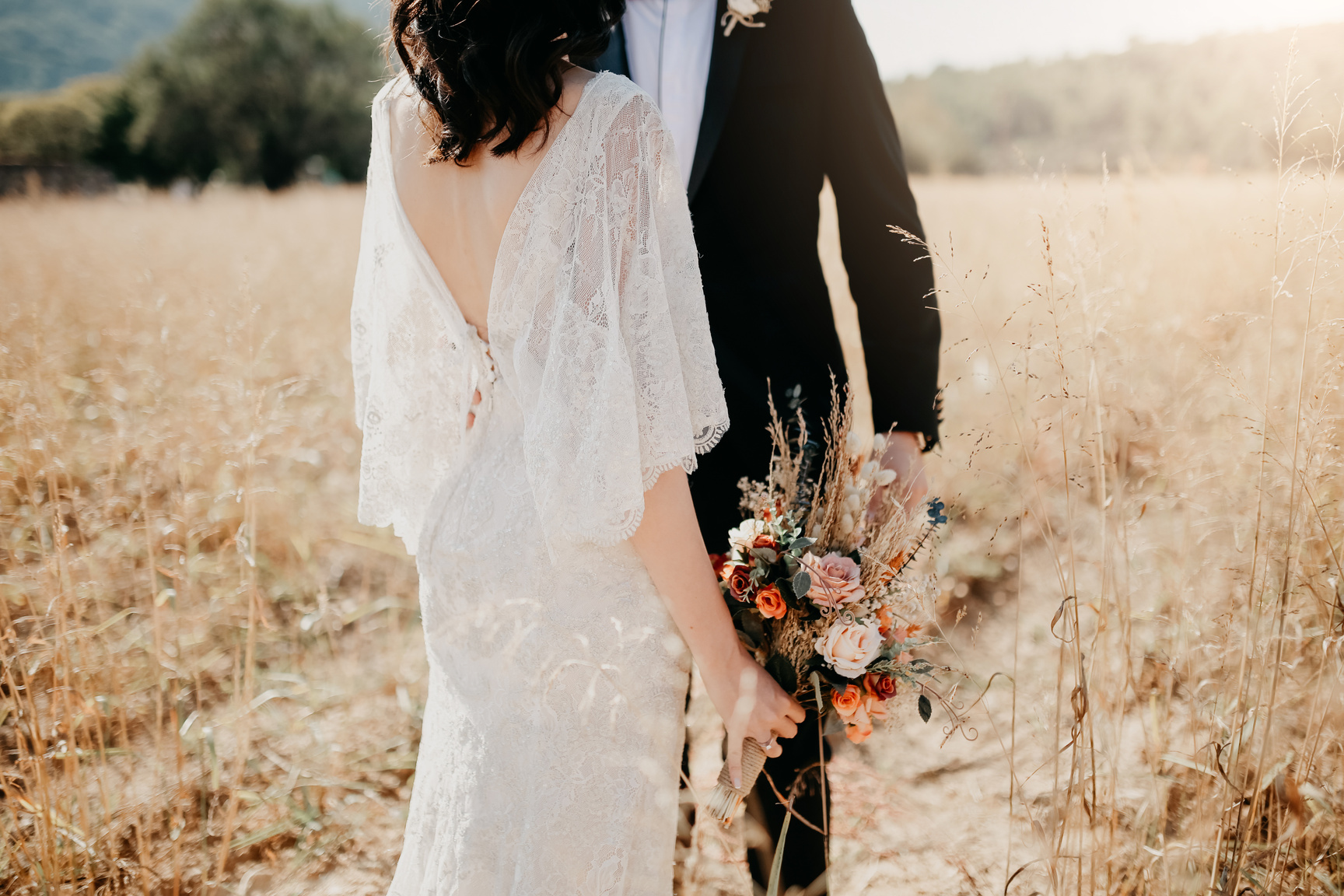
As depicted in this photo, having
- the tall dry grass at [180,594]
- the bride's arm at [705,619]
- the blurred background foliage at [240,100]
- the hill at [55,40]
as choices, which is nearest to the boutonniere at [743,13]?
the bride's arm at [705,619]

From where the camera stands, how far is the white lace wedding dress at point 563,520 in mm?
995

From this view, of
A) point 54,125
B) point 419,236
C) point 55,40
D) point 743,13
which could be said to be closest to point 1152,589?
point 743,13

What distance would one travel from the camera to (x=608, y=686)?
109cm

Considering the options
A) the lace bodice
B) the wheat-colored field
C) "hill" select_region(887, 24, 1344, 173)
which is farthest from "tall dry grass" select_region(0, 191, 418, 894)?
"hill" select_region(887, 24, 1344, 173)

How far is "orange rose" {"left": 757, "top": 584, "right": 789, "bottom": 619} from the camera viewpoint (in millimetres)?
1055

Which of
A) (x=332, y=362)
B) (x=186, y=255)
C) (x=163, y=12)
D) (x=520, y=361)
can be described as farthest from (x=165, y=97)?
(x=520, y=361)

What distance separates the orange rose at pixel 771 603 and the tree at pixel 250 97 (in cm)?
2759

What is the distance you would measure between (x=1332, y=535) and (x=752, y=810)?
1371mm

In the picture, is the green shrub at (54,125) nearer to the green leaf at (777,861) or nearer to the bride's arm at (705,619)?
the bride's arm at (705,619)

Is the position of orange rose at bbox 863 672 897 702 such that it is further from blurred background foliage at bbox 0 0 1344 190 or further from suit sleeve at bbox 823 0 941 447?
blurred background foliage at bbox 0 0 1344 190

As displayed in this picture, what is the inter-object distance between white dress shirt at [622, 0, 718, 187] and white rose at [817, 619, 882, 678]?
870 mm

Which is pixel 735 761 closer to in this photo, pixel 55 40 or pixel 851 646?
pixel 851 646

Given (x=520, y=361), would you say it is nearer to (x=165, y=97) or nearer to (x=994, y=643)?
(x=994, y=643)

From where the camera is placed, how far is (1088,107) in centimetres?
2500
